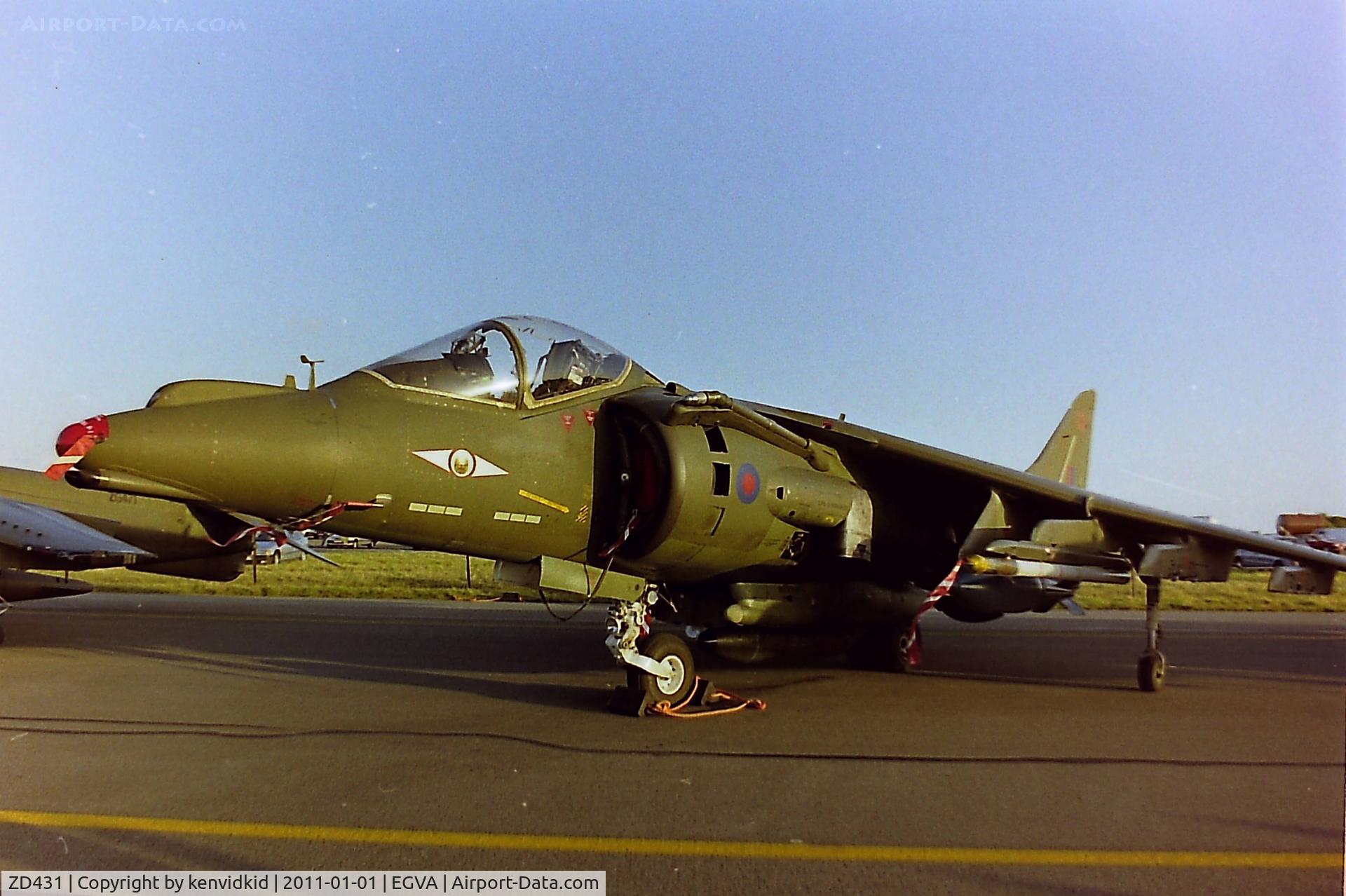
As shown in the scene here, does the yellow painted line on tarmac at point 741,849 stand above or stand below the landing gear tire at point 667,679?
below

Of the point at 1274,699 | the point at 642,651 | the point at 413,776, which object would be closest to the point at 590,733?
the point at 642,651

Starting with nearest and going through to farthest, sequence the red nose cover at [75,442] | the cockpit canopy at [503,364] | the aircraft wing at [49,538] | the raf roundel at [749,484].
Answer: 1. the red nose cover at [75,442]
2. the cockpit canopy at [503,364]
3. the raf roundel at [749,484]
4. the aircraft wing at [49,538]

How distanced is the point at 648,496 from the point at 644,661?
1289 millimetres

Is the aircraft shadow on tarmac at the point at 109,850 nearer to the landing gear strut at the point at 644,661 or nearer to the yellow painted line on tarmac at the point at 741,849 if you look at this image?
the yellow painted line on tarmac at the point at 741,849

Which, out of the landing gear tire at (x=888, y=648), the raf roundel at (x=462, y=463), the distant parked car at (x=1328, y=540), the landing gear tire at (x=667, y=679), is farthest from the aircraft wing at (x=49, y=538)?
the distant parked car at (x=1328, y=540)

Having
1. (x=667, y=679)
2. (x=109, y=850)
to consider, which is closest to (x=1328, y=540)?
(x=667, y=679)

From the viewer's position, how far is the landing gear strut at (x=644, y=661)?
7.21 m

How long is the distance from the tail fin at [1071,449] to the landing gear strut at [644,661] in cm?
866

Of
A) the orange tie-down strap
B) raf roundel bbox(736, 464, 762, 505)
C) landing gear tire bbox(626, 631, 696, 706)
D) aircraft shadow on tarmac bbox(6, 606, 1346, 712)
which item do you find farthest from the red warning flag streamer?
landing gear tire bbox(626, 631, 696, 706)

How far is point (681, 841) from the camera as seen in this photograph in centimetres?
414

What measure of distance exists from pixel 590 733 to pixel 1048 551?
14.3 ft

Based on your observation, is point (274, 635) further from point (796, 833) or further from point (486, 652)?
point (796, 833)

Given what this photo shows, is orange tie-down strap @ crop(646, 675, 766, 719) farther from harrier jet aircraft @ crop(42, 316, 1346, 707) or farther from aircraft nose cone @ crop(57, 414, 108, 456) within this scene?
aircraft nose cone @ crop(57, 414, 108, 456)

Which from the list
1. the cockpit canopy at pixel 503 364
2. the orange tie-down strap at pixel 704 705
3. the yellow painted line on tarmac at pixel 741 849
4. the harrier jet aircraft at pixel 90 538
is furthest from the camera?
the harrier jet aircraft at pixel 90 538
